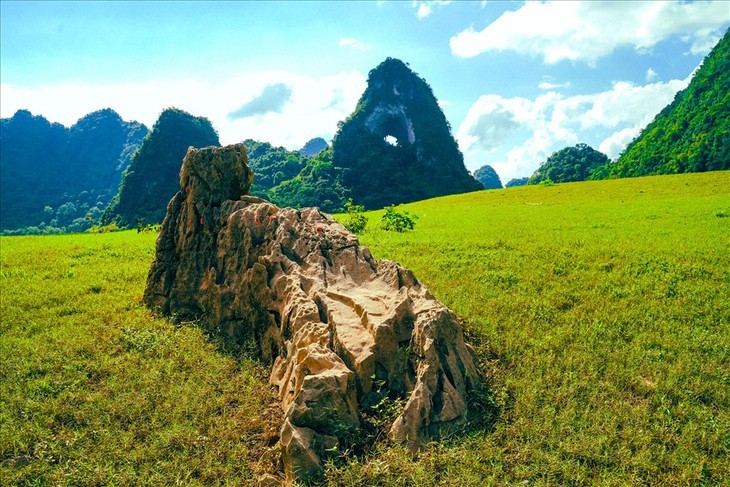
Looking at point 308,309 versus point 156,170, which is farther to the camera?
point 156,170

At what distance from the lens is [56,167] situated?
7023 inches

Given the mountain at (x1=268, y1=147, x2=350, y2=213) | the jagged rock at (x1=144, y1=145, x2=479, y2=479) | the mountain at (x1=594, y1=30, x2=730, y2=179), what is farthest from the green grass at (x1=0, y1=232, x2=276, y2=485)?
the mountain at (x1=268, y1=147, x2=350, y2=213)

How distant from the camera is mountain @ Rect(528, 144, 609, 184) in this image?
108125 mm

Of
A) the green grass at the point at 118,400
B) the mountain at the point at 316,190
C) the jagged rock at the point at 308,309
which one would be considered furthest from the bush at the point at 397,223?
the mountain at the point at 316,190

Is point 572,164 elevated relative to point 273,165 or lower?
lower

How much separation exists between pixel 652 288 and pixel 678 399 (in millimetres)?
5907

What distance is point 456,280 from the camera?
46.8 ft

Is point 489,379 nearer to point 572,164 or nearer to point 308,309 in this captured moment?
point 308,309

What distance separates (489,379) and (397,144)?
136405 millimetres

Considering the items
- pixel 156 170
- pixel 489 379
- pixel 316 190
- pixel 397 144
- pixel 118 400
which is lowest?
pixel 118 400

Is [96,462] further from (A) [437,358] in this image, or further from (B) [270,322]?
(A) [437,358]

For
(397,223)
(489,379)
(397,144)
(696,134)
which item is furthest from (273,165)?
(489,379)

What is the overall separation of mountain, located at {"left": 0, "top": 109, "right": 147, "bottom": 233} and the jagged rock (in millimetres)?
151234

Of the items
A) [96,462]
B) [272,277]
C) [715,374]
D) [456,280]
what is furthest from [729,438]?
[96,462]
